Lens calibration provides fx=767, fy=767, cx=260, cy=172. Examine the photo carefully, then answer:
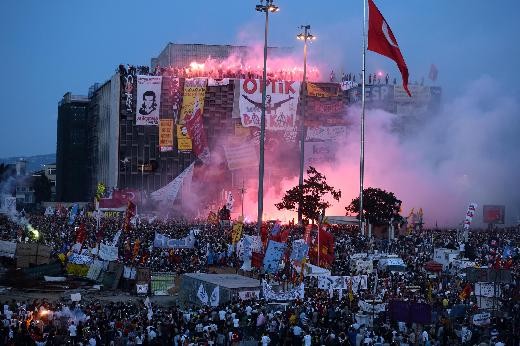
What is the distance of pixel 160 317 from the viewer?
20.1 meters

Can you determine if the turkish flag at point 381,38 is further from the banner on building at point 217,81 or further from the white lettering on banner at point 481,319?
the banner on building at point 217,81

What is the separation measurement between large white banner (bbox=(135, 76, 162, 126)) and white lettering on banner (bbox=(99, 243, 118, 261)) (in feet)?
148

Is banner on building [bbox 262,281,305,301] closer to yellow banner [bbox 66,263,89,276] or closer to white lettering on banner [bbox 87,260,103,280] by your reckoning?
white lettering on banner [bbox 87,260,103,280]

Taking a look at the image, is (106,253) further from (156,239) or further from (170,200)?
(170,200)

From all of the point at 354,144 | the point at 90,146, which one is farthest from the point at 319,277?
the point at 90,146

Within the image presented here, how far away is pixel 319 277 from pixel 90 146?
76.5 m

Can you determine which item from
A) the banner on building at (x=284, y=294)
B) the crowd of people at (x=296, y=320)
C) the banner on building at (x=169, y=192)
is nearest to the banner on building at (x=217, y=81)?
the banner on building at (x=169, y=192)

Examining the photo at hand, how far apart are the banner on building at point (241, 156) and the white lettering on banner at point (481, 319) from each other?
56145 millimetres

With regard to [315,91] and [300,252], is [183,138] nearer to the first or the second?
[315,91]

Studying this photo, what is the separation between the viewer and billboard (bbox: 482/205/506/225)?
60.1m

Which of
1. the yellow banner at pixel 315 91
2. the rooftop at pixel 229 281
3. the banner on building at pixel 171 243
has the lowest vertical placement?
the rooftop at pixel 229 281

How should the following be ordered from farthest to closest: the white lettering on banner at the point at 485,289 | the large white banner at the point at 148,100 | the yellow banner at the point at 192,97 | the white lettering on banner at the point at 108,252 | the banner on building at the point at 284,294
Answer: the yellow banner at the point at 192,97 → the large white banner at the point at 148,100 → the white lettering on banner at the point at 108,252 → the banner on building at the point at 284,294 → the white lettering on banner at the point at 485,289

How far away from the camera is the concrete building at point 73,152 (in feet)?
326

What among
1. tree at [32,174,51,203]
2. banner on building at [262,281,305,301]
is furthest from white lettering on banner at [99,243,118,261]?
tree at [32,174,51,203]
